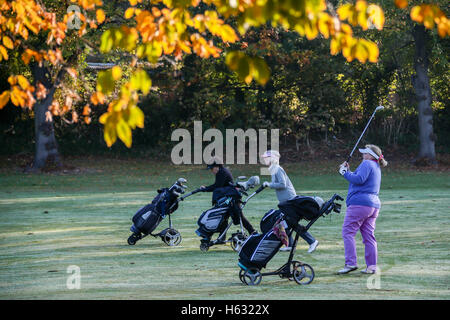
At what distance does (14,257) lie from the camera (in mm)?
13531

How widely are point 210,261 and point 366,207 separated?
295 centimetres

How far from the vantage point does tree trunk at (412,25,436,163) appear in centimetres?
3953

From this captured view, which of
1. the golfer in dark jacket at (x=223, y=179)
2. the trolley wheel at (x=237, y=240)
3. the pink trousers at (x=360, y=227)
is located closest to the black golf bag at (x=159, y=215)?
the golfer in dark jacket at (x=223, y=179)

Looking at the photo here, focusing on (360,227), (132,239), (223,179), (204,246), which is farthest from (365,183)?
(132,239)

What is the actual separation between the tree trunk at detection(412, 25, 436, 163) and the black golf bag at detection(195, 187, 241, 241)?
27441 mm

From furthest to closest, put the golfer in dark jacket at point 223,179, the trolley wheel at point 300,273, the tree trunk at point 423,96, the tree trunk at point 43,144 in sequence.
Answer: the tree trunk at point 423,96 < the tree trunk at point 43,144 < the golfer in dark jacket at point 223,179 < the trolley wheel at point 300,273

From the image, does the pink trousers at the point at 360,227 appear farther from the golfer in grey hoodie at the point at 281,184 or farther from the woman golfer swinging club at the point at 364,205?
the golfer in grey hoodie at the point at 281,184

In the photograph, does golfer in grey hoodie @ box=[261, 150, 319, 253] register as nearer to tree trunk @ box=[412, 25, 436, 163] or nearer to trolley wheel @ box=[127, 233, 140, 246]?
trolley wheel @ box=[127, 233, 140, 246]

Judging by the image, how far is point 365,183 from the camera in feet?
37.3

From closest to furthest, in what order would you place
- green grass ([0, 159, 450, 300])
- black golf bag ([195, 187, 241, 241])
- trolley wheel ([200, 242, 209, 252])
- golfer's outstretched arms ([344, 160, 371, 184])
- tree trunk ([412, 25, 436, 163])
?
green grass ([0, 159, 450, 300]), golfer's outstretched arms ([344, 160, 371, 184]), black golf bag ([195, 187, 241, 241]), trolley wheel ([200, 242, 209, 252]), tree trunk ([412, 25, 436, 163])

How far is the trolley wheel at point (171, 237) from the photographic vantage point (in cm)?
1492

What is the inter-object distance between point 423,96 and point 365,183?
2983 centimetres

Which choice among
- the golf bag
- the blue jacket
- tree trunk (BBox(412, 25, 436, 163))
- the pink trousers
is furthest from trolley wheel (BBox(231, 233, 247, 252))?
tree trunk (BBox(412, 25, 436, 163))
